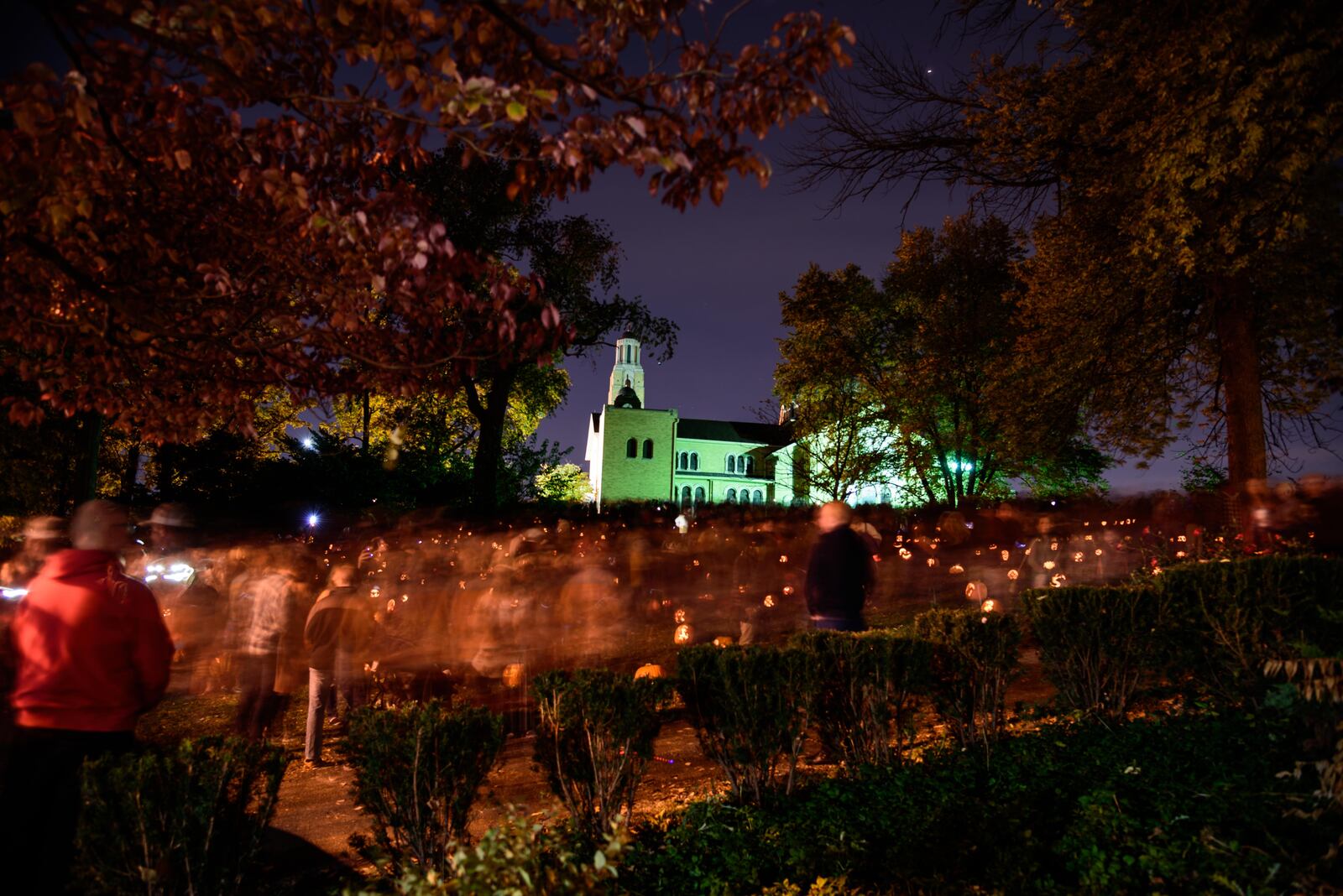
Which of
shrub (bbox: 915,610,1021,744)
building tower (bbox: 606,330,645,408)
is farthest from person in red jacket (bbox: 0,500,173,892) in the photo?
building tower (bbox: 606,330,645,408)

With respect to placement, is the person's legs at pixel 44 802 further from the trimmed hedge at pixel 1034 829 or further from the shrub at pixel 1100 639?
the shrub at pixel 1100 639

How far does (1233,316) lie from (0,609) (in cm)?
1884

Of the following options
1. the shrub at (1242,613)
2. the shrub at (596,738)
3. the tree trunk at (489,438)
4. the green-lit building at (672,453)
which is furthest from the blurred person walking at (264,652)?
the green-lit building at (672,453)

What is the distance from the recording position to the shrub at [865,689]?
539 centimetres

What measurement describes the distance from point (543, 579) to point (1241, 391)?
11724 mm

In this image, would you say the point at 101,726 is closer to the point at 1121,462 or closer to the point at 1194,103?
the point at 1194,103

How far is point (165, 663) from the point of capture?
172 inches

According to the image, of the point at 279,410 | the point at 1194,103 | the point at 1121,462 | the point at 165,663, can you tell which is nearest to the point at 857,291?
the point at 1121,462

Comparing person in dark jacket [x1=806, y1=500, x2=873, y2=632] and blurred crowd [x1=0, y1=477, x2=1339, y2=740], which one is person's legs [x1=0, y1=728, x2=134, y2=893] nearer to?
blurred crowd [x1=0, y1=477, x2=1339, y2=740]

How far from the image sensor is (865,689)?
17.7 ft

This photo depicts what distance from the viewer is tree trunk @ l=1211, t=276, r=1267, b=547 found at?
12.1 meters

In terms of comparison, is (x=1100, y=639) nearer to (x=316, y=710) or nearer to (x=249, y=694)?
(x=316, y=710)

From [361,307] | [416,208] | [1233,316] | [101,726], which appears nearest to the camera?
[101,726]

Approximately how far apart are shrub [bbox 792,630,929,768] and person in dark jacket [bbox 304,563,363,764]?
501 centimetres
